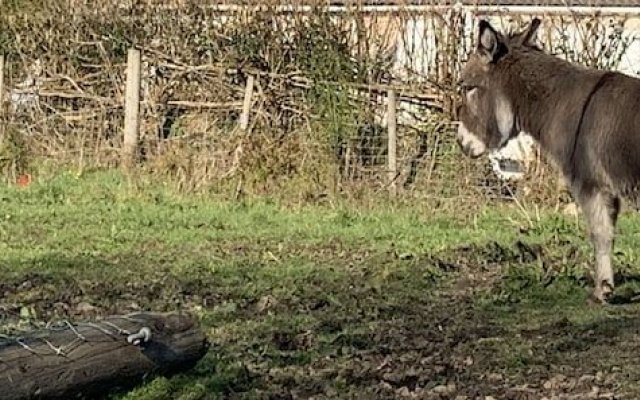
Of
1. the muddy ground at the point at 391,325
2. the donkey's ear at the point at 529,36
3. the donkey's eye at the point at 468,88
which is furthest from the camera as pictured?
the donkey's eye at the point at 468,88

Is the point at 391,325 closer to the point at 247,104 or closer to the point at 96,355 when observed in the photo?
the point at 96,355

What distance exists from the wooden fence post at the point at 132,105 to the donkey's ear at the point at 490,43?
7.70m

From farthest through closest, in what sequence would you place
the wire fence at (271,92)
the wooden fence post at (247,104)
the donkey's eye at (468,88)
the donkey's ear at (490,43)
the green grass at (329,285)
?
1. the wooden fence post at (247,104)
2. the wire fence at (271,92)
3. the donkey's eye at (468,88)
4. the donkey's ear at (490,43)
5. the green grass at (329,285)

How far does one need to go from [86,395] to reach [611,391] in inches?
113

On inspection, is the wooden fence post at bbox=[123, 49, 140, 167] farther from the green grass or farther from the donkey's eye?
the donkey's eye

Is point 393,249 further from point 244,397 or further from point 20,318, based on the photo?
point 244,397

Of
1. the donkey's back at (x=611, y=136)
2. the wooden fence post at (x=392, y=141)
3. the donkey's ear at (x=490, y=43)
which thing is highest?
the donkey's ear at (x=490, y=43)

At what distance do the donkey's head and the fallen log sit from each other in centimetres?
429

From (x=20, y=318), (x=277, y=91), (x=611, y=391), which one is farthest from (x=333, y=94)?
(x=611, y=391)

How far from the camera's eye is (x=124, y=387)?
21.6ft

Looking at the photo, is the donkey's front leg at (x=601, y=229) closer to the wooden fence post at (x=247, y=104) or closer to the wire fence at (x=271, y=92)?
the wire fence at (x=271, y=92)

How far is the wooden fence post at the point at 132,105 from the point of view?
1706 cm

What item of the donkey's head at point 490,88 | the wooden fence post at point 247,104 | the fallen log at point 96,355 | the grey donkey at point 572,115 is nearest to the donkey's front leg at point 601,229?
the grey donkey at point 572,115

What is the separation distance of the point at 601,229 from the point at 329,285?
2215mm
